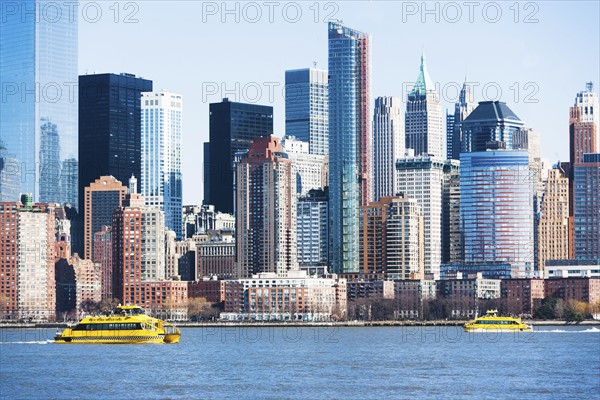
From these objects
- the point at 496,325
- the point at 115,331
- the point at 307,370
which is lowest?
the point at 307,370

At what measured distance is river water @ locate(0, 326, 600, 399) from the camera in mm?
93375

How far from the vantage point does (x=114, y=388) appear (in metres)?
96.1

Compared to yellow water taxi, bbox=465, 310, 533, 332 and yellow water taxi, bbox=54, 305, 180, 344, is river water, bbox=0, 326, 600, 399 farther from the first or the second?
yellow water taxi, bbox=465, 310, 533, 332

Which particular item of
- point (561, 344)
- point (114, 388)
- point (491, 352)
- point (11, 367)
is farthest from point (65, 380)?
point (561, 344)

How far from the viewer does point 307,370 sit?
111688 millimetres

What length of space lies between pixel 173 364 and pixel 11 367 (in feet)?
36.1

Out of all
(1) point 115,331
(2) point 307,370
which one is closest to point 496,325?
(1) point 115,331

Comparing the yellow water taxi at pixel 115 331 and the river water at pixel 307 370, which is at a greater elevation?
the yellow water taxi at pixel 115 331

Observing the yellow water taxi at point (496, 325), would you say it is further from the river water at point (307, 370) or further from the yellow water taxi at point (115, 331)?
the yellow water taxi at point (115, 331)

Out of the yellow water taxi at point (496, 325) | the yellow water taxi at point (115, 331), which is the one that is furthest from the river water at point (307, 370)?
the yellow water taxi at point (496, 325)

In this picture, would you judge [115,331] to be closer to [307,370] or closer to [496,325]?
[307,370]

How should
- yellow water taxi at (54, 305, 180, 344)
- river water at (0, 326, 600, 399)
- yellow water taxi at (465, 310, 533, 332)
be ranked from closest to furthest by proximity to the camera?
river water at (0, 326, 600, 399) → yellow water taxi at (54, 305, 180, 344) → yellow water taxi at (465, 310, 533, 332)

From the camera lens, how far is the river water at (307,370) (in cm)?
9338

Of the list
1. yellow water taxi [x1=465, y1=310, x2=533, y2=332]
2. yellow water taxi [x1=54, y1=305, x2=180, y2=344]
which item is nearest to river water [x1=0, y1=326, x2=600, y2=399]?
yellow water taxi [x1=54, y1=305, x2=180, y2=344]
